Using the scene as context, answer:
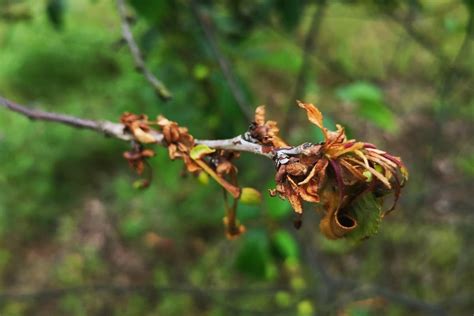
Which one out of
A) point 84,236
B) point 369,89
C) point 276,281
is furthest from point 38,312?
point 369,89

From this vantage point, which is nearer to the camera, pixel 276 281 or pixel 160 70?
pixel 160 70

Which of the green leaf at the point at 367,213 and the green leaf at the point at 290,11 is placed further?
the green leaf at the point at 290,11

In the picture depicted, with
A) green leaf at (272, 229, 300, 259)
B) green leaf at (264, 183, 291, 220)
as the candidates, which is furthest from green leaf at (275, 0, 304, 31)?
green leaf at (272, 229, 300, 259)

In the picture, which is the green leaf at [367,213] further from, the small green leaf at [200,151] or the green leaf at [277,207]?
the green leaf at [277,207]

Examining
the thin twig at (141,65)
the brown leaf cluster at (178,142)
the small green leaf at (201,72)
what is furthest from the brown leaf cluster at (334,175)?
the small green leaf at (201,72)

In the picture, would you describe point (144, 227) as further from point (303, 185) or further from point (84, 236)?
point (303, 185)

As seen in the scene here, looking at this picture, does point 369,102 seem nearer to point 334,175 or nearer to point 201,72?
point 201,72
